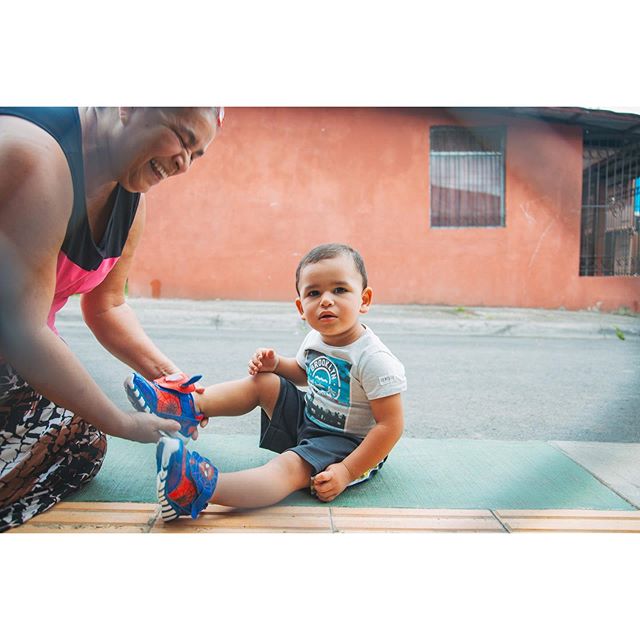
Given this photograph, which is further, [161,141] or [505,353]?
[505,353]

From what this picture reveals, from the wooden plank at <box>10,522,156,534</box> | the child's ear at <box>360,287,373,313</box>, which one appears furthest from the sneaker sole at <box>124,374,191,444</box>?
the child's ear at <box>360,287,373,313</box>

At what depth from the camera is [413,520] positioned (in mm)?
1243

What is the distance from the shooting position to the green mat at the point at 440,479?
130cm

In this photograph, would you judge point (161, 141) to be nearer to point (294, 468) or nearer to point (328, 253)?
point (328, 253)

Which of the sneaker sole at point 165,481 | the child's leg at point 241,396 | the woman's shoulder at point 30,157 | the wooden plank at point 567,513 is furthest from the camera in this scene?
the child's leg at point 241,396

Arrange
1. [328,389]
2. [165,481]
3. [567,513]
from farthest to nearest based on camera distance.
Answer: [328,389] → [567,513] → [165,481]

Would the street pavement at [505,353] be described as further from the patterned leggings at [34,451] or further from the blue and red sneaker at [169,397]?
the patterned leggings at [34,451]

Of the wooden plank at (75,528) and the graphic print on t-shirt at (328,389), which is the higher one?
the graphic print on t-shirt at (328,389)

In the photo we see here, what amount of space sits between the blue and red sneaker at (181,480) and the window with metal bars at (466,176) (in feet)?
2.16

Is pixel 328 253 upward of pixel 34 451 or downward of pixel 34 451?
upward

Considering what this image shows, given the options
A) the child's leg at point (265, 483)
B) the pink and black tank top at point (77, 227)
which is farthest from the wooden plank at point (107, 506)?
the pink and black tank top at point (77, 227)

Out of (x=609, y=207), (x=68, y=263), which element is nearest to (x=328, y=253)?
(x=68, y=263)

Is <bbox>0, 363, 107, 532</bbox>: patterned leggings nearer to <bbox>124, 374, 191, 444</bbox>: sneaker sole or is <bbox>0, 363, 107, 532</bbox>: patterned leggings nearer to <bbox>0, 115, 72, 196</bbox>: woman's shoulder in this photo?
<bbox>124, 374, 191, 444</bbox>: sneaker sole

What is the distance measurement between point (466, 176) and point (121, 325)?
29.5 inches
